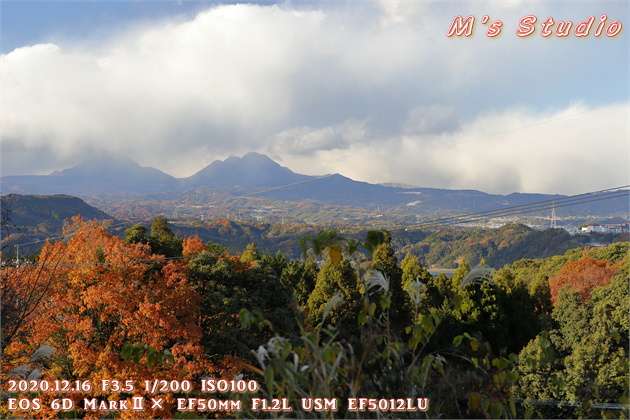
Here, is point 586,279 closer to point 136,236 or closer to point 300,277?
point 300,277

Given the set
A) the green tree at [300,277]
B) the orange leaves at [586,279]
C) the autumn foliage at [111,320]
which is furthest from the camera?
the green tree at [300,277]

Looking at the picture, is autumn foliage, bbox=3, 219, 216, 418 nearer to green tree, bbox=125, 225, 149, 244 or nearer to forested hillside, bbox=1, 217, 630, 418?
forested hillside, bbox=1, 217, 630, 418

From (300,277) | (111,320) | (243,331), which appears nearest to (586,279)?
(300,277)

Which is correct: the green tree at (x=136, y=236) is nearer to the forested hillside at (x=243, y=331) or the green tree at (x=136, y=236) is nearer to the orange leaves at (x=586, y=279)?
the forested hillside at (x=243, y=331)

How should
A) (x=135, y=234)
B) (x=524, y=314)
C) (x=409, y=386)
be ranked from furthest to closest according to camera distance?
1. (x=524, y=314)
2. (x=135, y=234)
3. (x=409, y=386)

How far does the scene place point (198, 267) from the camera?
583 inches

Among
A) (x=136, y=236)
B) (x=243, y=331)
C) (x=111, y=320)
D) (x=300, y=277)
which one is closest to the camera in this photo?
(x=111, y=320)

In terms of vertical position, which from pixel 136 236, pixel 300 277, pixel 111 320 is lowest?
pixel 300 277

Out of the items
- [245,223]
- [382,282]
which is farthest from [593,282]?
[245,223]

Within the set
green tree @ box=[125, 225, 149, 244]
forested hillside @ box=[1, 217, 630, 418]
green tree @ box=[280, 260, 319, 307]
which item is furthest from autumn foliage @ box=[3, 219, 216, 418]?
green tree @ box=[280, 260, 319, 307]

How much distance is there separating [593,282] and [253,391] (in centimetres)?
2566

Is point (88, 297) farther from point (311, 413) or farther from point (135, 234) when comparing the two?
point (311, 413)

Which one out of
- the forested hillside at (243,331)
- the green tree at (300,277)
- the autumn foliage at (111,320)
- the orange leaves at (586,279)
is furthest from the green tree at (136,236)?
the orange leaves at (586,279)

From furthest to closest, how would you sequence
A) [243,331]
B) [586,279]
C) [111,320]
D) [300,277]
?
[300,277], [586,279], [243,331], [111,320]
